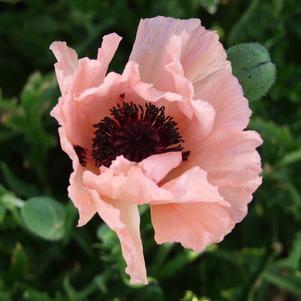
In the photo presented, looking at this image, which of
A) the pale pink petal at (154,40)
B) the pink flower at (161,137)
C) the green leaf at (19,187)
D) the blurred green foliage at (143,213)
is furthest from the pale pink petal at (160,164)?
the green leaf at (19,187)

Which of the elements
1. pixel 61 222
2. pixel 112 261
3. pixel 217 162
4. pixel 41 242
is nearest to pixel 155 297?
pixel 112 261

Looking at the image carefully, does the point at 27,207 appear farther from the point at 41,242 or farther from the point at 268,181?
the point at 268,181

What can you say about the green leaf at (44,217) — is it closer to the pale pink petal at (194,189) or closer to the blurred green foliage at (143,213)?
the blurred green foliage at (143,213)

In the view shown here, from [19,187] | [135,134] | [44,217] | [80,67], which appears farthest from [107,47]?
[19,187]

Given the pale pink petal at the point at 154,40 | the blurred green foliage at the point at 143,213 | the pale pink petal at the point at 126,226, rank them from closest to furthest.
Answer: the pale pink petal at the point at 126,226 → the pale pink petal at the point at 154,40 → the blurred green foliage at the point at 143,213

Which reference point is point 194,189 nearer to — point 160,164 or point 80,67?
point 160,164

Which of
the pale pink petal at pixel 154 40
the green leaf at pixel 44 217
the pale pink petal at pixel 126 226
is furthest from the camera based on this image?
the green leaf at pixel 44 217
